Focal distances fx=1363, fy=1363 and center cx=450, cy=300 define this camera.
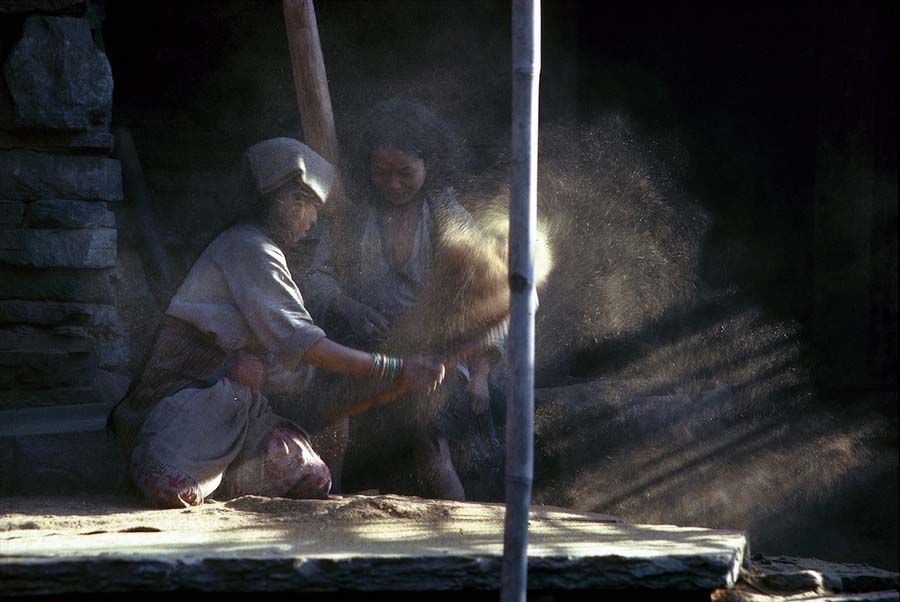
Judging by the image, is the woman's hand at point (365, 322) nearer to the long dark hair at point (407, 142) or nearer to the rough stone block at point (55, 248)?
the long dark hair at point (407, 142)

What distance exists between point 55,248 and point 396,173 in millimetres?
1354

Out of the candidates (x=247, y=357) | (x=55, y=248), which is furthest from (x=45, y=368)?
(x=247, y=357)

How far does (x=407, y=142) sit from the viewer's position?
15.2ft

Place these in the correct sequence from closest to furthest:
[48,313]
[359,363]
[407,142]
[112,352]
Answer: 1. [359,363]
2. [407,142]
3. [48,313]
4. [112,352]

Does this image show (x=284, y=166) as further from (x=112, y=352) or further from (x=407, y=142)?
(x=112, y=352)

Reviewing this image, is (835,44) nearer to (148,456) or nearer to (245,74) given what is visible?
(245,74)

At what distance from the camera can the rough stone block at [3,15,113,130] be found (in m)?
4.93

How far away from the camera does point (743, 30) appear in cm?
721

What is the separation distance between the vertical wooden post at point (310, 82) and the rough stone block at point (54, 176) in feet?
2.93

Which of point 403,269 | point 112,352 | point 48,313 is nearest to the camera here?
point 403,269

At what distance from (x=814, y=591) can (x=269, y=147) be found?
2.18 meters

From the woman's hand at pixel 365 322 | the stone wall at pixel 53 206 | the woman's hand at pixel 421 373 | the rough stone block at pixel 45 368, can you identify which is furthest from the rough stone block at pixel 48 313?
the woman's hand at pixel 421 373

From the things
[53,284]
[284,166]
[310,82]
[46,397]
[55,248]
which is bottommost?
[46,397]

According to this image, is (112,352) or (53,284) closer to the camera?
(53,284)
